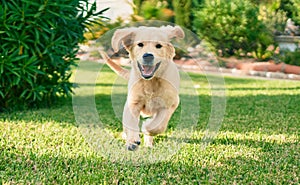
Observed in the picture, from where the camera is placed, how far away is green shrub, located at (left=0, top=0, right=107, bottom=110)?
205 inches

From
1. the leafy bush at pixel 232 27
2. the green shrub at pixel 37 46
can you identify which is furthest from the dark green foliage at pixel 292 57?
the green shrub at pixel 37 46

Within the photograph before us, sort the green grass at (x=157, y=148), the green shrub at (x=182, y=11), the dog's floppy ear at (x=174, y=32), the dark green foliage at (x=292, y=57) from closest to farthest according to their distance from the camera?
the green grass at (x=157, y=148) → the dog's floppy ear at (x=174, y=32) → the dark green foliage at (x=292, y=57) → the green shrub at (x=182, y=11)

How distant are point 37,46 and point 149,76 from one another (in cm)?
259

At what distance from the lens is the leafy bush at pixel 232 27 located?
11320 mm

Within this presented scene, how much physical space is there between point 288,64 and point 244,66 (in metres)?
0.99

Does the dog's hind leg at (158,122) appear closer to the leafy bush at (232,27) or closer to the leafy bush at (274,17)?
the leafy bush at (232,27)

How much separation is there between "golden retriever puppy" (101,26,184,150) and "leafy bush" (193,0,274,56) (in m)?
7.96

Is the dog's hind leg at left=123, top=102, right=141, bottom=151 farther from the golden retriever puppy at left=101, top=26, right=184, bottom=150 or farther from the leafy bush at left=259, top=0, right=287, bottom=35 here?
the leafy bush at left=259, top=0, right=287, bottom=35

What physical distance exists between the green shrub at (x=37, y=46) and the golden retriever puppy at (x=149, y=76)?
1817 mm

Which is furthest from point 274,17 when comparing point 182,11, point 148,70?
point 148,70

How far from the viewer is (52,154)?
3588 millimetres

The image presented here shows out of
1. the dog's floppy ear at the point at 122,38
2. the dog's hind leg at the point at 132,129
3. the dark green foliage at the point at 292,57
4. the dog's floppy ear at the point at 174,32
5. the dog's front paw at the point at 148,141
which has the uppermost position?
the dog's floppy ear at the point at 174,32

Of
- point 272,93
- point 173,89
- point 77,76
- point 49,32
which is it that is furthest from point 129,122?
point 272,93

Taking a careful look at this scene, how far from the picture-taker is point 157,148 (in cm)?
380
